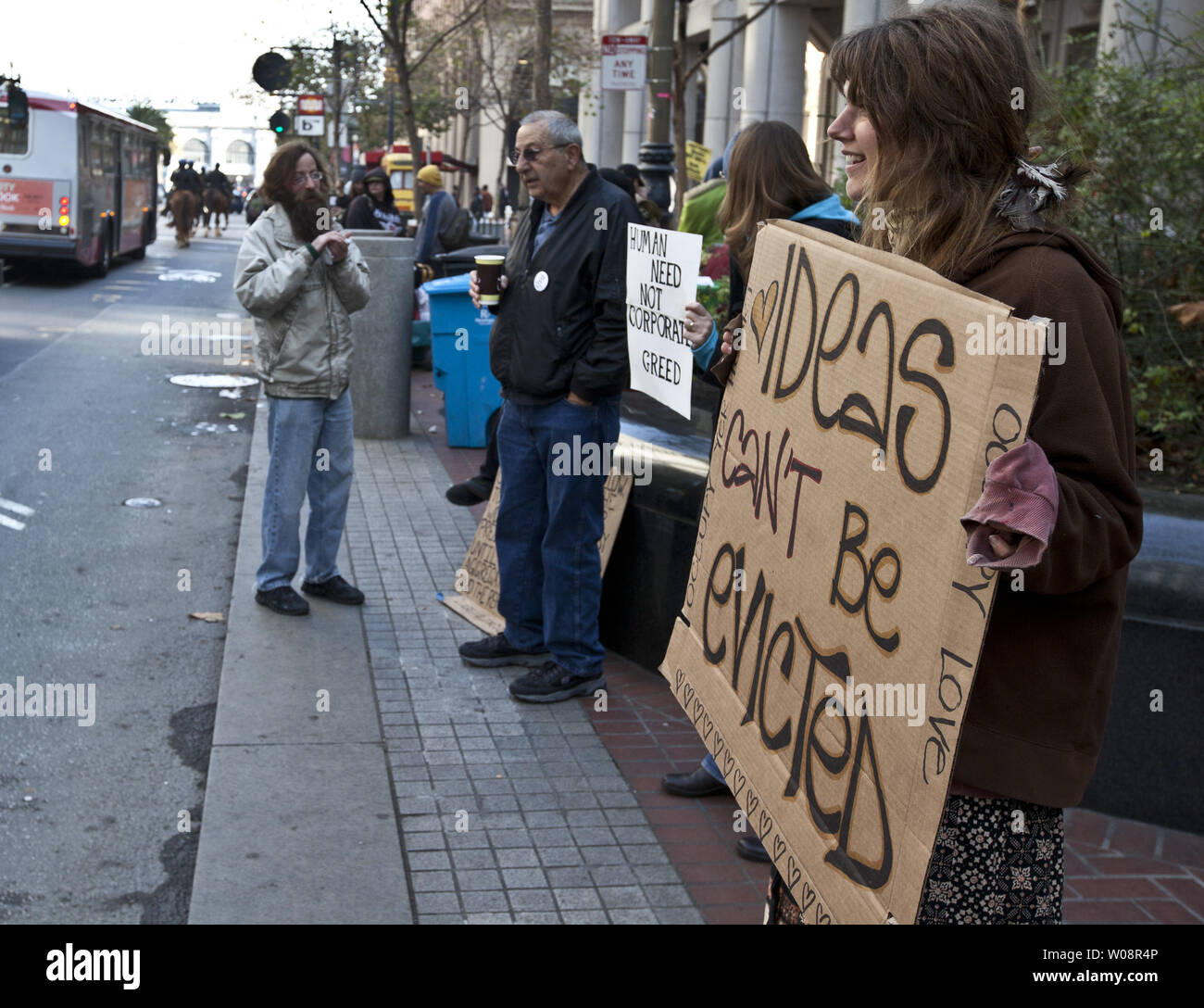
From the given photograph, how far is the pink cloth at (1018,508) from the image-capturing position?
64.2 inches

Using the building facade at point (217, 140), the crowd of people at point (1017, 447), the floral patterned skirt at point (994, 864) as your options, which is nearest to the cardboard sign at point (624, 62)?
the crowd of people at point (1017, 447)

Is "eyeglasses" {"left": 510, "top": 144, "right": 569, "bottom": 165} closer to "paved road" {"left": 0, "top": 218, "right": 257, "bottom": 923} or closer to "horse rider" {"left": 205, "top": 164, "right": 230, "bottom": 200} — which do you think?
"paved road" {"left": 0, "top": 218, "right": 257, "bottom": 923}

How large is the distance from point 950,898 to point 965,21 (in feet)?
4.16

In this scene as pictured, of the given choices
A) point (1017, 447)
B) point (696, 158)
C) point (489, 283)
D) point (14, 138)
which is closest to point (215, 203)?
point (14, 138)

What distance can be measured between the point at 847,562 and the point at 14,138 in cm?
2321

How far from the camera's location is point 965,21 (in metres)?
1.95

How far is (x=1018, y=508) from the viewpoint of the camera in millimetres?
1644

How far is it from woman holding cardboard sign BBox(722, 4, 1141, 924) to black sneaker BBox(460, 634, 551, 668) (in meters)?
3.73

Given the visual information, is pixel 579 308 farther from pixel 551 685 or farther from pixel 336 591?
pixel 336 591

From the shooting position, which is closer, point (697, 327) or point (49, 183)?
point (697, 327)

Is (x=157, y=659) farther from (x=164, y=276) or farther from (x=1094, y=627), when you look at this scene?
(x=164, y=276)

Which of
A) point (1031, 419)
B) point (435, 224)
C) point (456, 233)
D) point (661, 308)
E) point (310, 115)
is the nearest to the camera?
point (1031, 419)

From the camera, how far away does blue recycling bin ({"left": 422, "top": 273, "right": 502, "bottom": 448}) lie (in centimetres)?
978

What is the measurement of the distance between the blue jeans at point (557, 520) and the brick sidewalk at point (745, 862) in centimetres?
37
